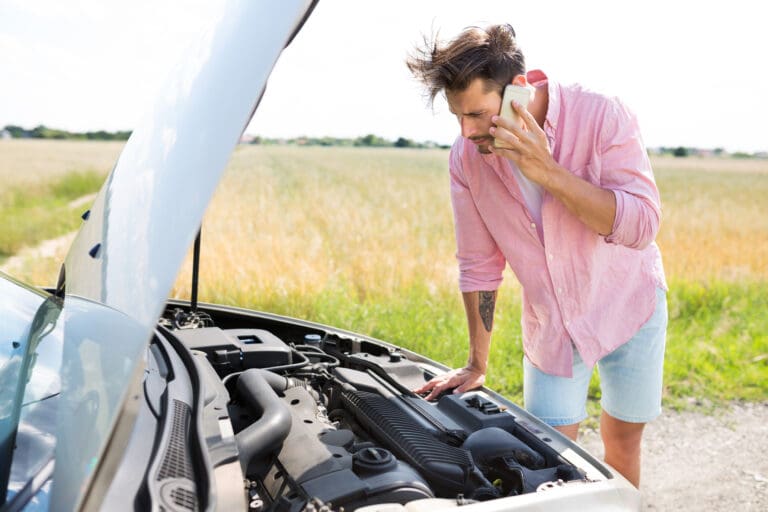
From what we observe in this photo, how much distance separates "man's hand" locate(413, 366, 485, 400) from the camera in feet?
8.07

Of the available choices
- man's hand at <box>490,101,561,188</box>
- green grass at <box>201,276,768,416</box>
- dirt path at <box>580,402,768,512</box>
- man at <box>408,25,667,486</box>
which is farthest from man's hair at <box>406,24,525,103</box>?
→ green grass at <box>201,276,768,416</box>

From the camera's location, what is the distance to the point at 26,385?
1.57 meters

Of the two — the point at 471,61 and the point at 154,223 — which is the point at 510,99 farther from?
the point at 154,223

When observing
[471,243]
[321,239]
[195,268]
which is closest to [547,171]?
[471,243]

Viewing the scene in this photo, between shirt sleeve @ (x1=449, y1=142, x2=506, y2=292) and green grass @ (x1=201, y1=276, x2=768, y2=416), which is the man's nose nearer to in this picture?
shirt sleeve @ (x1=449, y1=142, x2=506, y2=292)

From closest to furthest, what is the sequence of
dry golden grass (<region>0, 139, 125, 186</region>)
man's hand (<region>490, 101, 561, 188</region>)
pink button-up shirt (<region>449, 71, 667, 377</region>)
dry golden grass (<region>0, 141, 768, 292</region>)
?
man's hand (<region>490, 101, 561, 188</region>) < pink button-up shirt (<region>449, 71, 667, 377</region>) < dry golden grass (<region>0, 141, 768, 292</region>) < dry golden grass (<region>0, 139, 125, 186</region>)

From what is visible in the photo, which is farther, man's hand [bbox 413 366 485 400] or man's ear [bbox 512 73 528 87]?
man's hand [bbox 413 366 485 400]

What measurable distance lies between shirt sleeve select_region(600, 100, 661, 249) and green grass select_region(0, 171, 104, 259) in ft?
33.6

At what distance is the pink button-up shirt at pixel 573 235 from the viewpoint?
2.28 m

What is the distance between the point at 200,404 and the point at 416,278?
508 centimetres

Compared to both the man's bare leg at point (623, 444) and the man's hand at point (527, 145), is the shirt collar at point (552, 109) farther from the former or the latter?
the man's bare leg at point (623, 444)

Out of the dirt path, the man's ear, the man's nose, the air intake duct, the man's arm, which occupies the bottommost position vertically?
the dirt path

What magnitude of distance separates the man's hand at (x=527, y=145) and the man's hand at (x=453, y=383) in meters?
0.78

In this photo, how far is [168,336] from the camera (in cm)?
216
